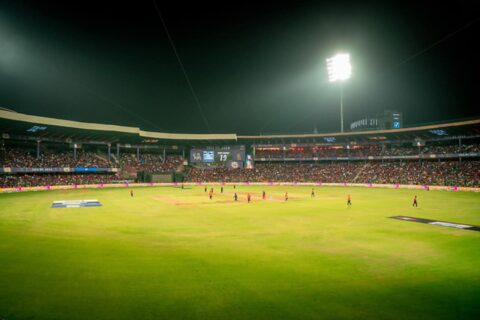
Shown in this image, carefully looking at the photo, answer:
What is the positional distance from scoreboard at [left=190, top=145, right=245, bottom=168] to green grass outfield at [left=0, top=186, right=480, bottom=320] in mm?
67388

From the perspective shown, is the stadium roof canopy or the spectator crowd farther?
the spectator crowd

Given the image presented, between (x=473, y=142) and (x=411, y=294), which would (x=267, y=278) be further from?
(x=473, y=142)

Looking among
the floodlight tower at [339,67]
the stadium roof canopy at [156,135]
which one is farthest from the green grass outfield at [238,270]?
the floodlight tower at [339,67]

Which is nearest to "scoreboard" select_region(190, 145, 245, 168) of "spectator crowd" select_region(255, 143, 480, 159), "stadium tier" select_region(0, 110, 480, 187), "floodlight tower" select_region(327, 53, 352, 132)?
"stadium tier" select_region(0, 110, 480, 187)

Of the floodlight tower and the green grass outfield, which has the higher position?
the floodlight tower

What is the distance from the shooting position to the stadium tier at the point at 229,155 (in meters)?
63.1

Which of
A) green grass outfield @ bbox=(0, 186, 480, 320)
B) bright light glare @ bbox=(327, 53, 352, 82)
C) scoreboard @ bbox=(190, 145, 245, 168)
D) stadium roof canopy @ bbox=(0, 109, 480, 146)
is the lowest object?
green grass outfield @ bbox=(0, 186, 480, 320)

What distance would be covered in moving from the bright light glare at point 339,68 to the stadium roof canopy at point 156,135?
21.8m

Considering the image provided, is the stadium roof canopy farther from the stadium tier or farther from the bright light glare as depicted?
the bright light glare

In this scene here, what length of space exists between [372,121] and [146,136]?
476ft

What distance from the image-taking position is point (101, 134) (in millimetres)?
72562

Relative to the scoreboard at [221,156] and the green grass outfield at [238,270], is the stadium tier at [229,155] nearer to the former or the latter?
the scoreboard at [221,156]

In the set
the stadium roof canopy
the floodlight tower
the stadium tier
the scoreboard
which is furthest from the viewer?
the scoreboard

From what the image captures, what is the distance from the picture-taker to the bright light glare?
59.2 meters
